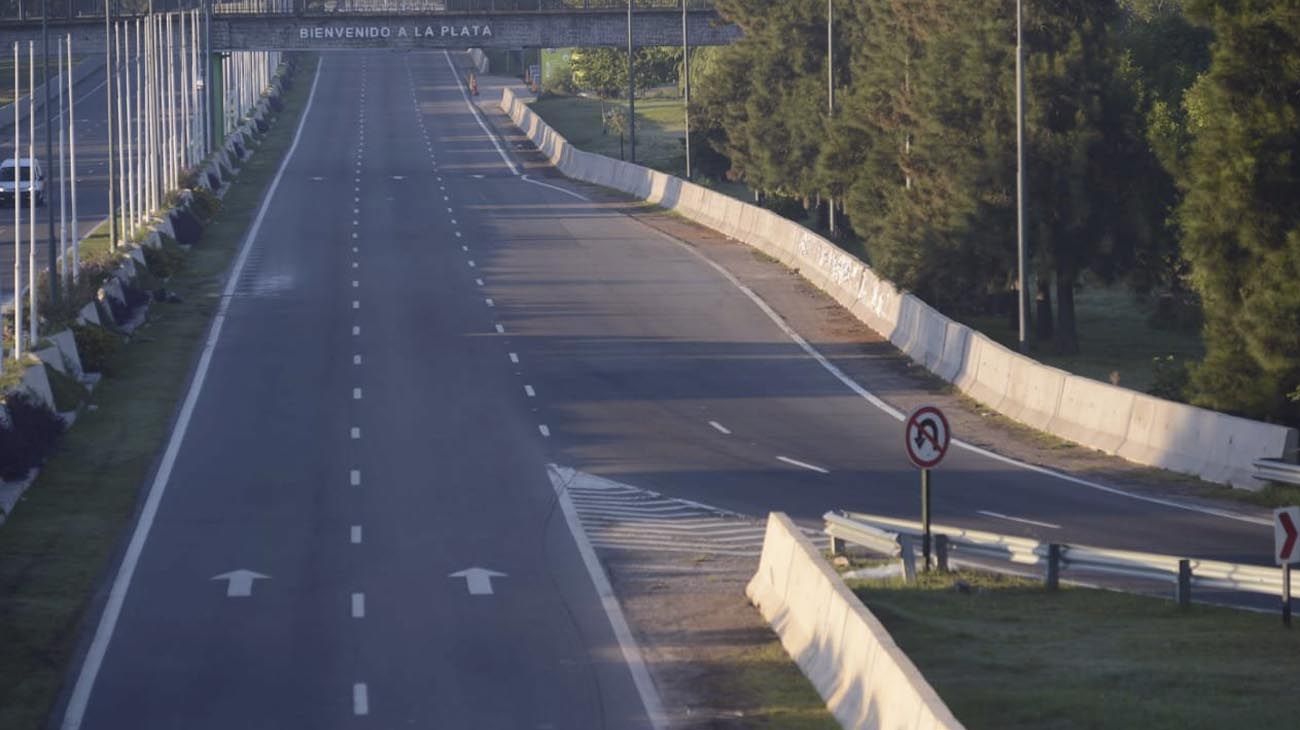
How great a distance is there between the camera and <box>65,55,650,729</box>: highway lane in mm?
20062

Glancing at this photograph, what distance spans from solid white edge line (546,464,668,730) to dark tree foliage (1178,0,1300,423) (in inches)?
437

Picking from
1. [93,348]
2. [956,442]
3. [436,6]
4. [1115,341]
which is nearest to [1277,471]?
[956,442]

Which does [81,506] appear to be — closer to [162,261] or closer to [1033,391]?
[1033,391]

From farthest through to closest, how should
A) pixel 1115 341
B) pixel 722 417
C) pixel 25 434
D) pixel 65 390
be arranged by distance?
pixel 1115 341, pixel 65 390, pixel 722 417, pixel 25 434

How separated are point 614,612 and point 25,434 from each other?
13099 millimetres

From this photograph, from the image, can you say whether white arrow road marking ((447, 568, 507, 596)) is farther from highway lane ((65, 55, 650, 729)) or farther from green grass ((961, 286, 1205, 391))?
green grass ((961, 286, 1205, 391))

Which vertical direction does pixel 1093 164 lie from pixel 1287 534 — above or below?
above

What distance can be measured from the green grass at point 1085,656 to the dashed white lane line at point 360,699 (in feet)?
17.3

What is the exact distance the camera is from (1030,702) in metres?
17.5

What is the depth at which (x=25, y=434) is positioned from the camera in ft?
107

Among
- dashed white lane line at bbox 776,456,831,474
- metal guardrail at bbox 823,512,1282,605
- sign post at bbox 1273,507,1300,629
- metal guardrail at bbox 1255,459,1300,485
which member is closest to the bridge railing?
dashed white lane line at bbox 776,456,831,474

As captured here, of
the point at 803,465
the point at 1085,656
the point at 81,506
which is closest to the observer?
the point at 1085,656

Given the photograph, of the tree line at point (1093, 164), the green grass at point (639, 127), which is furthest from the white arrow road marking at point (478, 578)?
the green grass at point (639, 127)

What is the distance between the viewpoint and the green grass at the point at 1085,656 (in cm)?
1695
